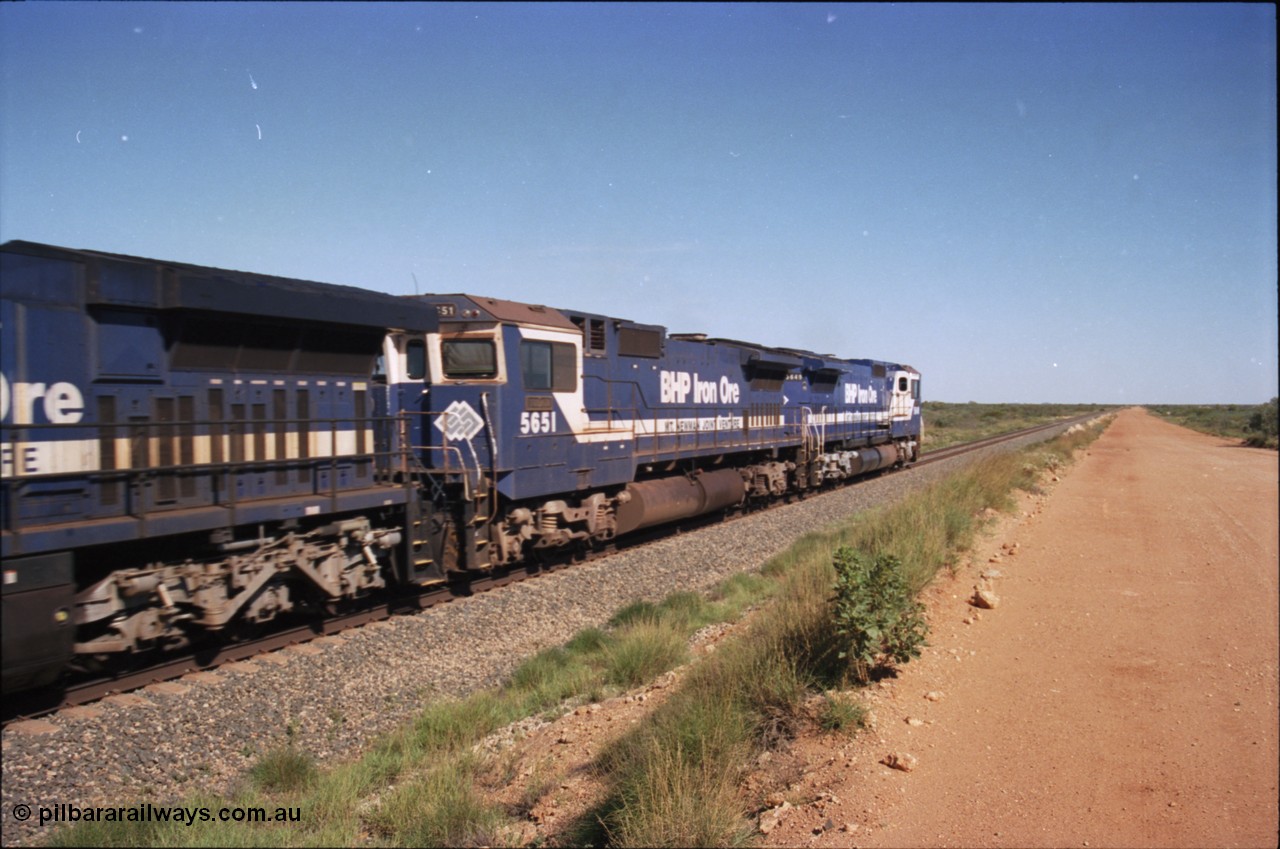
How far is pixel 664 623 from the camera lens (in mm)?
9211

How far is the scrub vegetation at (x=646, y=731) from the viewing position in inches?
187

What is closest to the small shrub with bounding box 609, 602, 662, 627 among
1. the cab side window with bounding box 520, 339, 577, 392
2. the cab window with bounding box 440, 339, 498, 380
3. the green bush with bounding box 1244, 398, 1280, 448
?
the cab side window with bounding box 520, 339, 577, 392

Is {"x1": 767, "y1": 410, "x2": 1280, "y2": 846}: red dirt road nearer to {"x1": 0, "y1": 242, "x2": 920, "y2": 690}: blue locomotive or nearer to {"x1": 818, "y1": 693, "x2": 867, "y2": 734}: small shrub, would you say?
{"x1": 818, "y1": 693, "x2": 867, "y2": 734}: small shrub

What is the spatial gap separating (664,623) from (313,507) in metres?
4.10

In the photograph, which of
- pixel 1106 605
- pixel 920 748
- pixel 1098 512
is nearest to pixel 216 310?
pixel 920 748

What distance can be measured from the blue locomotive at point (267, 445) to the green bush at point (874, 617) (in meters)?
5.29

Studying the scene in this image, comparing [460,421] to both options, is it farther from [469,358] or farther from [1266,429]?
[1266,429]

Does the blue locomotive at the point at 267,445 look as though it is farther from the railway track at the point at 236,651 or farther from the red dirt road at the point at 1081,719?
the red dirt road at the point at 1081,719

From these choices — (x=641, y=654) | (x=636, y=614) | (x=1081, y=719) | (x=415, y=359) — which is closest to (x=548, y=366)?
(x=415, y=359)

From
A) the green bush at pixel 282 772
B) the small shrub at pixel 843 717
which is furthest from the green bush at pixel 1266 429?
the green bush at pixel 282 772

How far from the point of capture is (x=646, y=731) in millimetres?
5793

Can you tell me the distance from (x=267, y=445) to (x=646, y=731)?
507 centimetres

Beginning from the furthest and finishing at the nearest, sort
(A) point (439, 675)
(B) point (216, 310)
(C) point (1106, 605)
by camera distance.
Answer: (C) point (1106, 605) < (A) point (439, 675) < (B) point (216, 310)

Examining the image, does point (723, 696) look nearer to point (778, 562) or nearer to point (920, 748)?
point (920, 748)
